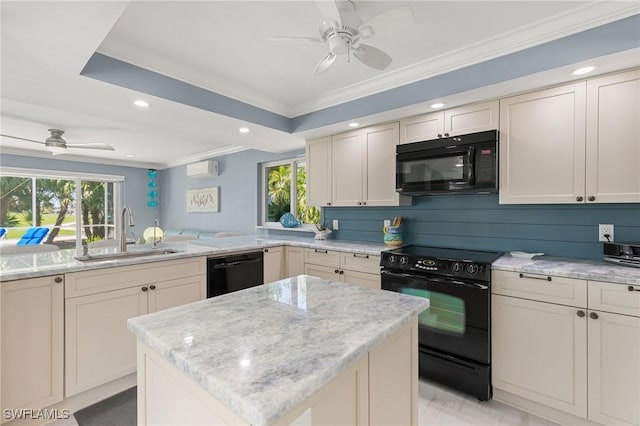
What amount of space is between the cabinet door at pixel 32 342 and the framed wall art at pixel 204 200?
3.72 meters

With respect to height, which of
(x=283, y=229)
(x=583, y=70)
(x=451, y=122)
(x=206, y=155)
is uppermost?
(x=206, y=155)

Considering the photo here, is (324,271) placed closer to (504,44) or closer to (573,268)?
(573,268)

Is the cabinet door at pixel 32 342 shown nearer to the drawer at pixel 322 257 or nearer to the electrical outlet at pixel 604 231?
the drawer at pixel 322 257

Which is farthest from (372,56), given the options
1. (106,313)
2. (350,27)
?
(106,313)

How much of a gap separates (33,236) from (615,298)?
7.92 m

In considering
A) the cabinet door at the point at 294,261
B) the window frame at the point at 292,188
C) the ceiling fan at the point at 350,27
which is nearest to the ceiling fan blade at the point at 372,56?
the ceiling fan at the point at 350,27

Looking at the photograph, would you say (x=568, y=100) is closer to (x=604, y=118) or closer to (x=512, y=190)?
(x=604, y=118)

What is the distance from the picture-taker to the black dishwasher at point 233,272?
278cm

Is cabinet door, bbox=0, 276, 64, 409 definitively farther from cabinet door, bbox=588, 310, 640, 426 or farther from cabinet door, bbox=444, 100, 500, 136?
cabinet door, bbox=588, 310, 640, 426

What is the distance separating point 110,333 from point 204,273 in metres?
0.80

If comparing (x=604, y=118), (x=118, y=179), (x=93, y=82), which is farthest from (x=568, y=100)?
(x=118, y=179)

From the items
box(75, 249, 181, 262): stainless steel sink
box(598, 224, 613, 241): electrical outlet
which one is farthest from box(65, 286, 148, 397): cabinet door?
box(598, 224, 613, 241): electrical outlet

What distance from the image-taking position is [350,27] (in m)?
Answer: 1.55

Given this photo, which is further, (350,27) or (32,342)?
(32,342)
